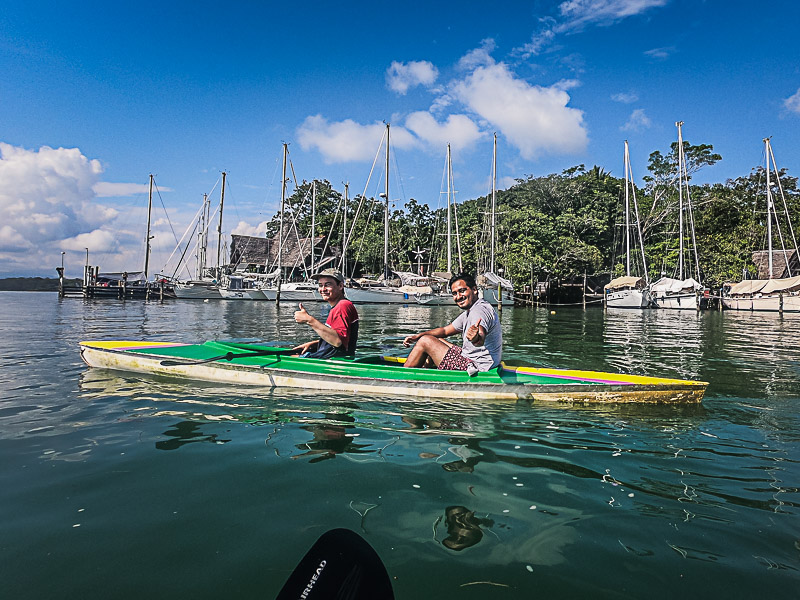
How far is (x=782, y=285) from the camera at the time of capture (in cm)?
3131

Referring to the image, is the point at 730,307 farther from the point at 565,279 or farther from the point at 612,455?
the point at 612,455

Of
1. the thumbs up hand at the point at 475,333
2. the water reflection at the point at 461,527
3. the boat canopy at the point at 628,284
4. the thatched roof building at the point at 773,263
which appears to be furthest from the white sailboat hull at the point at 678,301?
the water reflection at the point at 461,527

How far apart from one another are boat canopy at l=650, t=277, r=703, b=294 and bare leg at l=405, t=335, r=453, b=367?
3353 cm

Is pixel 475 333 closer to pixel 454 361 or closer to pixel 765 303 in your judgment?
pixel 454 361

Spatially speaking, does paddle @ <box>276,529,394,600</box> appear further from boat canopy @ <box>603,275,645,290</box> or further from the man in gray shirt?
boat canopy @ <box>603,275,645,290</box>

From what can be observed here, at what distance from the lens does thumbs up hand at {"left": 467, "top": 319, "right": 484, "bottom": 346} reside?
19.6 ft

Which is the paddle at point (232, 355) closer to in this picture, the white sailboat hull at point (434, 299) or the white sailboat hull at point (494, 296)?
the white sailboat hull at point (494, 296)

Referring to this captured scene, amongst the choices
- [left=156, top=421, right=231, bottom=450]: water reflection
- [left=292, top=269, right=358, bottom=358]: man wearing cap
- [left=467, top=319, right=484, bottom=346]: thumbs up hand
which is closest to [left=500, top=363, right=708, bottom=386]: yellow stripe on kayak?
[left=467, top=319, right=484, bottom=346]: thumbs up hand

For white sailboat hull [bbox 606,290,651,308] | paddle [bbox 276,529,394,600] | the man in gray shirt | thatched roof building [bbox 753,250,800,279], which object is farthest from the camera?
thatched roof building [bbox 753,250,800,279]

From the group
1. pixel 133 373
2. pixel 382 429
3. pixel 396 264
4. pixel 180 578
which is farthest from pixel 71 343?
pixel 396 264

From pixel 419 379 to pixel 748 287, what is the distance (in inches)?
1458

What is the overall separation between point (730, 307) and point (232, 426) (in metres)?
39.3

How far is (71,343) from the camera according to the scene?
11.9 meters

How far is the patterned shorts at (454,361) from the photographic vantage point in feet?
21.7
